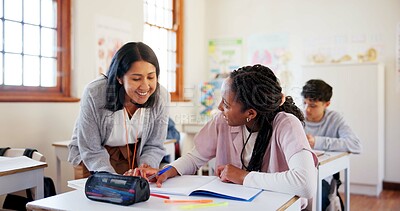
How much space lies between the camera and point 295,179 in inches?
52.2

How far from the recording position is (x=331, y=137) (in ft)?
9.29

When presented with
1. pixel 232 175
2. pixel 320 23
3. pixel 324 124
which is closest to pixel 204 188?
pixel 232 175

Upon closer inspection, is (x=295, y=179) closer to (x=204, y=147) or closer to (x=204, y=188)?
(x=204, y=188)

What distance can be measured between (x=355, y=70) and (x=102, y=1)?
254 centimetres

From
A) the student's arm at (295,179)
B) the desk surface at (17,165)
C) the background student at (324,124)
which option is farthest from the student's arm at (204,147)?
the background student at (324,124)

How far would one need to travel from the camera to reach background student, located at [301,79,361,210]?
260 cm

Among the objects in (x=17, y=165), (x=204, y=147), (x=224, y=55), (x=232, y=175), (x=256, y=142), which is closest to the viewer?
(x=232, y=175)

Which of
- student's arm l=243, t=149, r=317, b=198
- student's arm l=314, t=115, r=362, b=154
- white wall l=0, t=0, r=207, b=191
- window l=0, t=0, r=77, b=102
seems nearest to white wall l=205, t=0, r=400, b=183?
white wall l=0, t=0, r=207, b=191

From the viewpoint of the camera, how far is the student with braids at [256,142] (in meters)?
1.36

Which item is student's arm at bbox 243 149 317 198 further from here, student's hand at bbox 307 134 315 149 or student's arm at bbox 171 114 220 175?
student's hand at bbox 307 134 315 149

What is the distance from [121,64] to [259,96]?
0.70 metres

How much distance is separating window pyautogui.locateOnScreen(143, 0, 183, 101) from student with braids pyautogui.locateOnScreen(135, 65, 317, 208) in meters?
2.93

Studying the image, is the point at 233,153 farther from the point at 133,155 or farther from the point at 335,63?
the point at 335,63

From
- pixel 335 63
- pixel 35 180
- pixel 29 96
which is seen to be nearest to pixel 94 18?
pixel 29 96
